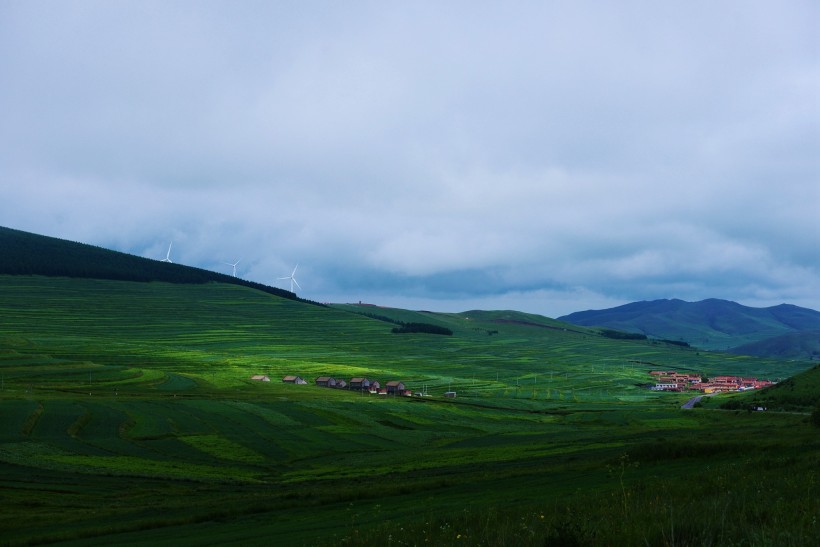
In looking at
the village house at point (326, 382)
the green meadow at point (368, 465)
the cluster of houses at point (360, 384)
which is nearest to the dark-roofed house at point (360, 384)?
the cluster of houses at point (360, 384)

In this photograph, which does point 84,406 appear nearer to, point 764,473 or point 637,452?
point 637,452

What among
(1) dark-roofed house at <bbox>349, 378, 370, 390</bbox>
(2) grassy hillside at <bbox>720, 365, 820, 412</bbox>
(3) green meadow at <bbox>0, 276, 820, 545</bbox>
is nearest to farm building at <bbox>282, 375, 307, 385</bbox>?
(3) green meadow at <bbox>0, 276, 820, 545</bbox>

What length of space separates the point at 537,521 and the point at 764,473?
11189mm

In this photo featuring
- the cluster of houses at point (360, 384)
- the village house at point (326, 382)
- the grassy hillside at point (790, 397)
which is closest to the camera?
the grassy hillside at point (790, 397)

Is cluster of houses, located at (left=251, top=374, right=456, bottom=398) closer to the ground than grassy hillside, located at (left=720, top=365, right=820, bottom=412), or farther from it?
closer to the ground

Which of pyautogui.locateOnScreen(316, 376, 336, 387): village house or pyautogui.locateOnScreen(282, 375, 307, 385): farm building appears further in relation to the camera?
pyautogui.locateOnScreen(316, 376, 336, 387): village house

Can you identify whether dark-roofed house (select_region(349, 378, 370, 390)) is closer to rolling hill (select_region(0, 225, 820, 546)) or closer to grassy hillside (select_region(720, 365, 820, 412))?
rolling hill (select_region(0, 225, 820, 546))

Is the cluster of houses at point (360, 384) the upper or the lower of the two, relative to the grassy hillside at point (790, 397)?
lower

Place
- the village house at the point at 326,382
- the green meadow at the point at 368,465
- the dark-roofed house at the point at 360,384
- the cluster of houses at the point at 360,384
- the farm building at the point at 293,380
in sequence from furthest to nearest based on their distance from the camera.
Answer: the village house at the point at 326,382 → the farm building at the point at 293,380 → the dark-roofed house at the point at 360,384 → the cluster of houses at the point at 360,384 → the green meadow at the point at 368,465

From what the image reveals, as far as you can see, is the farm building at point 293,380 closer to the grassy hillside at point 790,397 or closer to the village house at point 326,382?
the village house at point 326,382

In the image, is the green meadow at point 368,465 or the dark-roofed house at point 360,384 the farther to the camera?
the dark-roofed house at point 360,384

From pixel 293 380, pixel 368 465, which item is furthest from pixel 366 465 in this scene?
pixel 293 380

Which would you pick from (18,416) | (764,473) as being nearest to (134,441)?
(18,416)

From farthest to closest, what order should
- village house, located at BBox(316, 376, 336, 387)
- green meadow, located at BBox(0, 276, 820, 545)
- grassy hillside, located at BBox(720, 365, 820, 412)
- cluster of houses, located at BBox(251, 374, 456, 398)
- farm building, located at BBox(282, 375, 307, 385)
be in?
village house, located at BBox(316, 376, 336, 387) < farm building, located at BBox(282, 375, 307, 385) < cluster of houses, located at BBox(251, 374, 456, 398) < grassy hillside, located at BBox(720, 365, 820, 412) < green meadow, located at BBox(0, 276, 820, 545)
